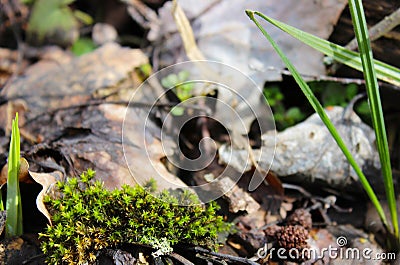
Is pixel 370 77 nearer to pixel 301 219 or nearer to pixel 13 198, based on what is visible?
pixel 301 219

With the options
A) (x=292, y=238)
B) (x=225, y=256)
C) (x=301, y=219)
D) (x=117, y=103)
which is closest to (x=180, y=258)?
(x=225, y=256)

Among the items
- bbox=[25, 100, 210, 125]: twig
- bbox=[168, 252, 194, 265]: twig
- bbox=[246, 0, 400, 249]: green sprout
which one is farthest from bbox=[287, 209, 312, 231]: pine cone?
bbox=[25, 100, 210, 125]: twig

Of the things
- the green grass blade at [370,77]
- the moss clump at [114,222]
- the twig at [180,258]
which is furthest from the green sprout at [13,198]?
the green grass blade at [370,77]

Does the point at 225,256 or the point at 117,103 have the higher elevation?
the point at 117,103

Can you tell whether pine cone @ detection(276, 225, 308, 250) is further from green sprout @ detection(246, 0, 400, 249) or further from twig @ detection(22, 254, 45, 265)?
twig @ detection(22, 254, 45, 265)

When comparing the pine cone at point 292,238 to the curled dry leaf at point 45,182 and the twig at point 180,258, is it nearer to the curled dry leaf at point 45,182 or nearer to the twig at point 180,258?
the twig at point 180,258
